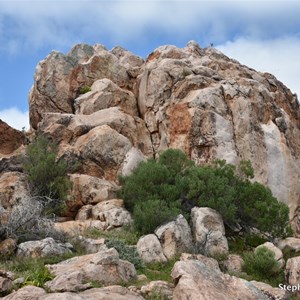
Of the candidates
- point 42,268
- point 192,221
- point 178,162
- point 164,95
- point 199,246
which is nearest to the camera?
point 42,268

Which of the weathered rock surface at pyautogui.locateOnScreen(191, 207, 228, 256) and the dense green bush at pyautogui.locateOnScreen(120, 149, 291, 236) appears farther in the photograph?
the dense green bush at pyautogui.locateOnScreen(120, 149, 291, 236)

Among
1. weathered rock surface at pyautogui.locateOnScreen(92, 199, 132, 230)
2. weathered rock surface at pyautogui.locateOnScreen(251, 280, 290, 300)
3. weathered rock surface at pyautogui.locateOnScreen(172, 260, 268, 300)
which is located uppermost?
weathered rock surface at pyautogui.locateOnScreen(92, 199, 132, 230)

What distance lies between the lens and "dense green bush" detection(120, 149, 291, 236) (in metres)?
21.8

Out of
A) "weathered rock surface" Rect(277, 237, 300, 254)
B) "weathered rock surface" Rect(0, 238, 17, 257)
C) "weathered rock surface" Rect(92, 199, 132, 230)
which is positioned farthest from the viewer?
"weathered rock surface" Rect(92, 199, 132, 230)

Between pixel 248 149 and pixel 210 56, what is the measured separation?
13.0 metres

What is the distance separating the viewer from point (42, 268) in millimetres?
12758

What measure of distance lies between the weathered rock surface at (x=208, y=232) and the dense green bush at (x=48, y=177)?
21.8ft

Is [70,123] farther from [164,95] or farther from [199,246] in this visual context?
[199,246]

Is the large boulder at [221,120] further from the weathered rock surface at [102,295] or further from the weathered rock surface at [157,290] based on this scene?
the weathered rock surface at [102,295]

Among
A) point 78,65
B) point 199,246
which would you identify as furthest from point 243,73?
point 199,246

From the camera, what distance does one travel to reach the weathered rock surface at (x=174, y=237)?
59.6ft

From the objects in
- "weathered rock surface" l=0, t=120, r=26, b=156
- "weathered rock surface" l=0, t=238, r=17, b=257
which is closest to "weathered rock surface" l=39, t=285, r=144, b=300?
"weathered rock surface" l=0, t=238, r=17, b=257

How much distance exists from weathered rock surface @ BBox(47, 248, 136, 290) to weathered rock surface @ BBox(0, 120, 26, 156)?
16096mm

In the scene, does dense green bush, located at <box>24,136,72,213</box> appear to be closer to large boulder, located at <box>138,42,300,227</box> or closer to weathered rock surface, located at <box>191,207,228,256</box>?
weathered rock surface, located at <box>191,207,228,256</box>
